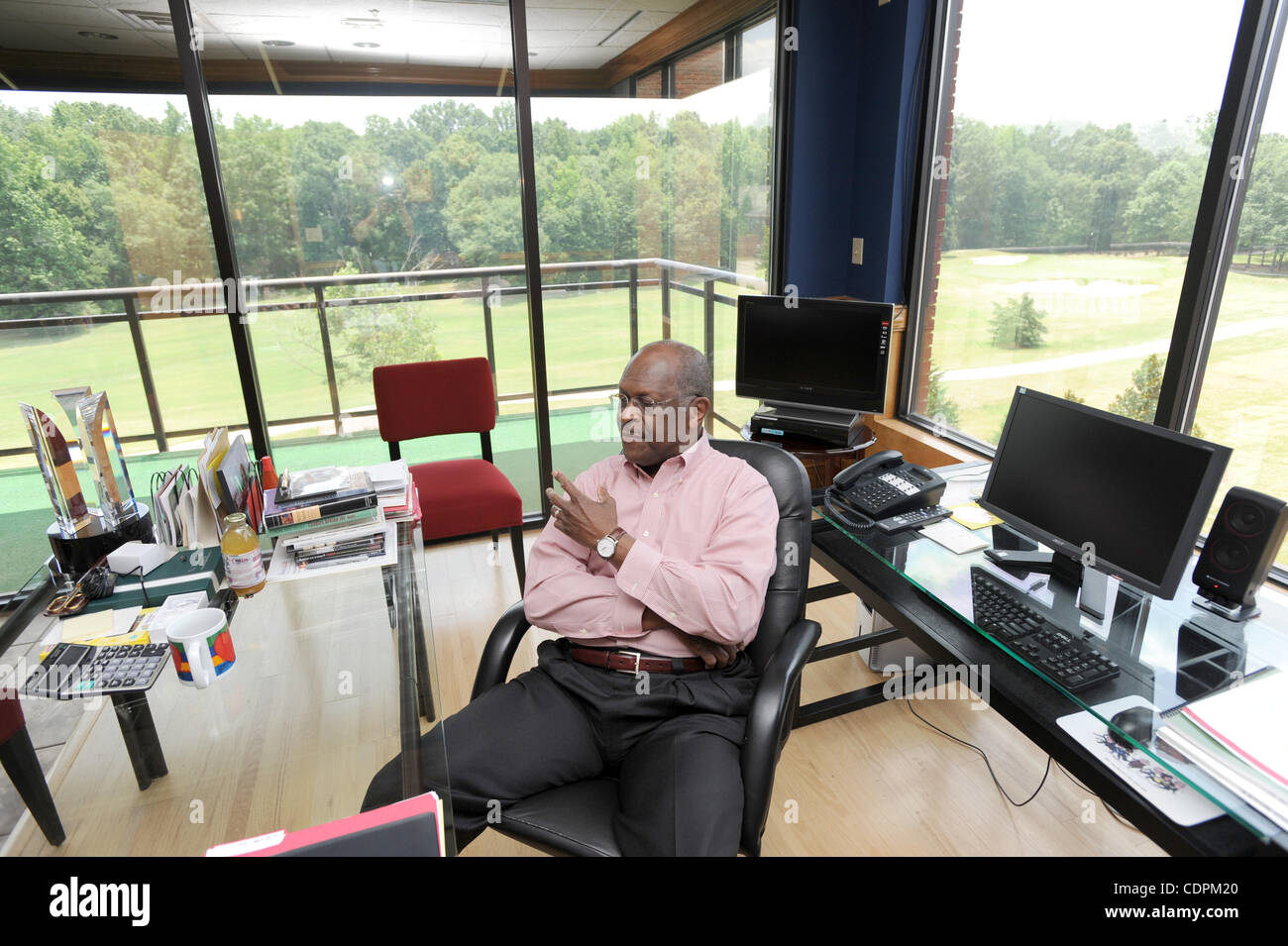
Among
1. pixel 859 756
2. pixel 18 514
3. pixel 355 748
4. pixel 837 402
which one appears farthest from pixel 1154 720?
pixel 18 514

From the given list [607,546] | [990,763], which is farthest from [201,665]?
[990,763]

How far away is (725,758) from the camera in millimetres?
1485

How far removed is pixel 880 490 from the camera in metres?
2.19

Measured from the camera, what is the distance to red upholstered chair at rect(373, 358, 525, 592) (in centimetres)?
288

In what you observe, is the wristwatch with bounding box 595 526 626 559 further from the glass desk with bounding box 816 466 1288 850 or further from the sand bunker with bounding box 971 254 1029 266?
the sand bunker with bounding box 971 254 1029 266

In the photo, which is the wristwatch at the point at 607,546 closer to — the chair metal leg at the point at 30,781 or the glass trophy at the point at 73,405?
the chair metal leg at the point at 30,781

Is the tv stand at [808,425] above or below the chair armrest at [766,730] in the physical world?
above

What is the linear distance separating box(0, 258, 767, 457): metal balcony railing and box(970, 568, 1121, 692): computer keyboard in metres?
2.49

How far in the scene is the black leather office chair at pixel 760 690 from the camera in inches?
55.5

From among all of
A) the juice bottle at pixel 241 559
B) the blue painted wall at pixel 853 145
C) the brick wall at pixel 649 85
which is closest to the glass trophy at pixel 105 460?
the juice bottle at pixel 241 559

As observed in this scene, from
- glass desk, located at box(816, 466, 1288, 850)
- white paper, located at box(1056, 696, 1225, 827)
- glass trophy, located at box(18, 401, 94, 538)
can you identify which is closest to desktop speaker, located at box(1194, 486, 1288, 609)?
glass desk, located at box(816, 466, 1288, 850)

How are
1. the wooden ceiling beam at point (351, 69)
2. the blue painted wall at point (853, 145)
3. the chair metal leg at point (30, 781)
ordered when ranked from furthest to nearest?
the blue painted wall at point (853, 145)
the wooden ceiling beam at point (351, 69)
the chair metal leg at point (30, 781)

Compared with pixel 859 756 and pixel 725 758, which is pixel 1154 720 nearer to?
pixel 725 758

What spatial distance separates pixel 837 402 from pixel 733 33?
6.31ft
